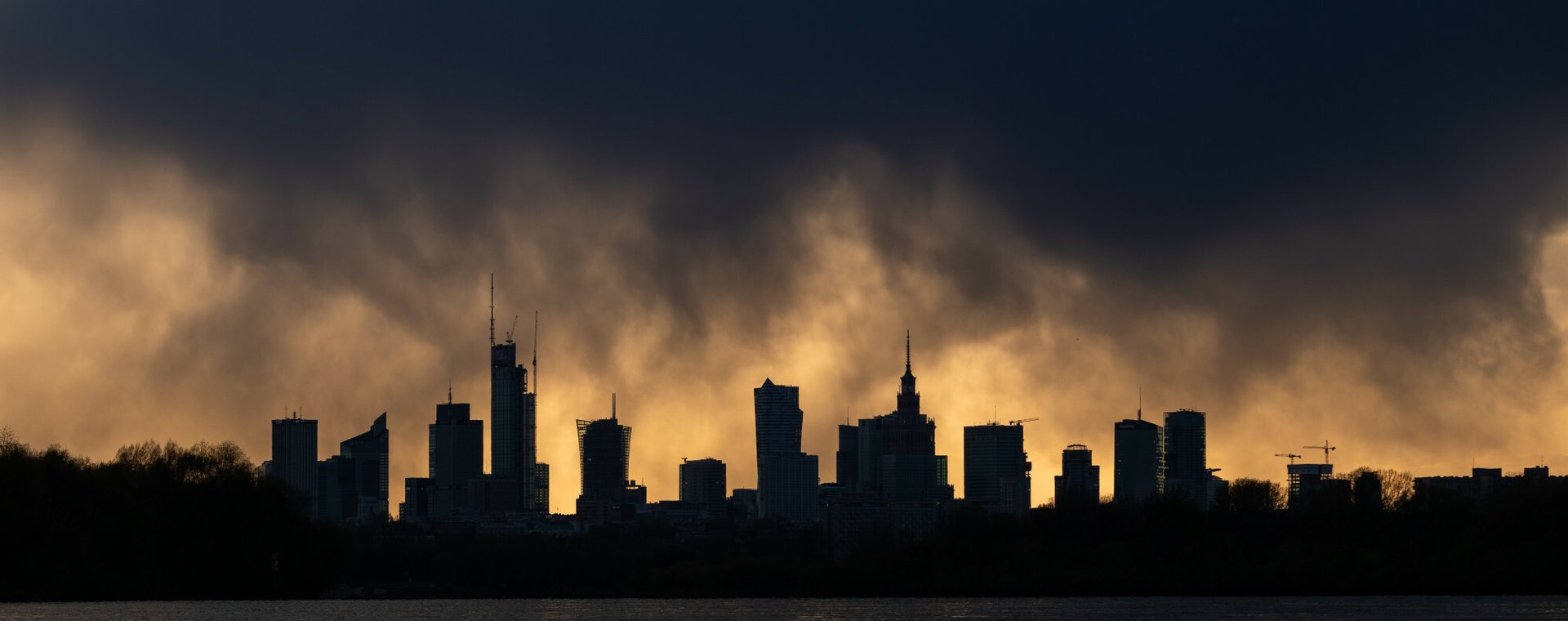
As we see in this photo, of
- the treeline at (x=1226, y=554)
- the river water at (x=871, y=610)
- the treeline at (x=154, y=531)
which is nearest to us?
the river water at (x=871, y=610)

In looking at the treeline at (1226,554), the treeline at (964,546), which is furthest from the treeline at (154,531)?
the treeline at (1226,554)

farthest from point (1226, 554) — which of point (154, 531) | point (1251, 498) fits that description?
point (154, 531)

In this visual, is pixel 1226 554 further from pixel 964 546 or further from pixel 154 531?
pixel 154 531

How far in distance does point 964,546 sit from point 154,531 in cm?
7329

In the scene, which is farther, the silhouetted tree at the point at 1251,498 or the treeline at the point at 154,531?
the silhouetted tree at the point at 1251,498

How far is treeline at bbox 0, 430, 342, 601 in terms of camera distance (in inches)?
5394

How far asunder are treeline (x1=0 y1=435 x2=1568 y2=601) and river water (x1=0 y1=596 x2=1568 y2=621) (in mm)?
4508

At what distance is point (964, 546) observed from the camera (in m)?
187

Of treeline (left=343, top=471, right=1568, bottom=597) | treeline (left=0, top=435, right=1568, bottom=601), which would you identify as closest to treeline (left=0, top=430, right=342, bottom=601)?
treeline (left=0, top=435, right=1568, bottom=601)

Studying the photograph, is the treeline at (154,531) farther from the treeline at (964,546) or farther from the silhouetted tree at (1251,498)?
the silhouetted tree at (1251,498)

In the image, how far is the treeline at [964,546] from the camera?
467 feet

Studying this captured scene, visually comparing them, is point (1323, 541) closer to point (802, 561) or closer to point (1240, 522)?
point (1240, 522)

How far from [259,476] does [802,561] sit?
197ft

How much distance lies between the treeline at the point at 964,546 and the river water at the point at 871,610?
4.51 metres
